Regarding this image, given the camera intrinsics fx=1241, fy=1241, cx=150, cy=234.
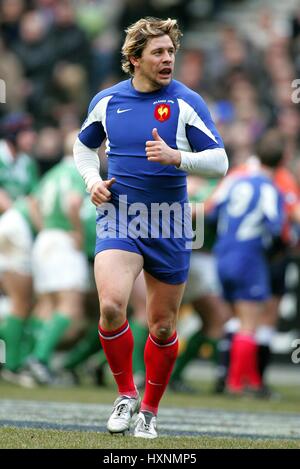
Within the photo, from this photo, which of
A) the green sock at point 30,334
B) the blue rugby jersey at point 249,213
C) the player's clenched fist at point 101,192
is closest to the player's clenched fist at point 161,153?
the player's clenched fist at point 101,192

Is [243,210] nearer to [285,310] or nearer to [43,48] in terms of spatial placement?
[285,310]

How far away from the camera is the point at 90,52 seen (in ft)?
57.4

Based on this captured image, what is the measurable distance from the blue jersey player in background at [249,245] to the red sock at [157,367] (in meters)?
4.06

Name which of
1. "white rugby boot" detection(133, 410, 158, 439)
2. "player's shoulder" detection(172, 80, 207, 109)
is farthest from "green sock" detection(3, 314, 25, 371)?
"player's shoulder" detection(172, 80, 207, 109)

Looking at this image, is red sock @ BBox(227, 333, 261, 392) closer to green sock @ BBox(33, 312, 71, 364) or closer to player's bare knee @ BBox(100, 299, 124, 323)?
green sock @ BBox(33, 312, 71, 364)

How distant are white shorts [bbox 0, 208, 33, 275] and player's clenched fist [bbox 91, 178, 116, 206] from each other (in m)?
5.29

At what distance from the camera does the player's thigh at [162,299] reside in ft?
21.9

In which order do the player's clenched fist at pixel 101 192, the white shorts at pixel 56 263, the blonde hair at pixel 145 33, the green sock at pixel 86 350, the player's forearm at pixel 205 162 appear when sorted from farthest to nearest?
1. the white shorts at pixel 56 263
2. the green sock at pixel 86 350
3. the blonde hair at pixel 145 33
4. the player's clenched fist at pixel 101 192
5. the player's forearm at pixel 205 162

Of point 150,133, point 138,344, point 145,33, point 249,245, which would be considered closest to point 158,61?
point 145,33

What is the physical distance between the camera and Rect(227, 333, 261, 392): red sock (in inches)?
428

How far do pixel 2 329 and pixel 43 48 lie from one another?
6509 mm

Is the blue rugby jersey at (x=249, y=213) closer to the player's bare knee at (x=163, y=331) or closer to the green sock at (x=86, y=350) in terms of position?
the green sock at (x=86, y=350)

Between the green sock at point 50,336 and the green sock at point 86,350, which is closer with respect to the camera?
the green sock at point 50,336
